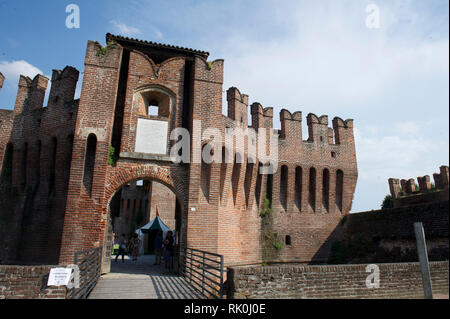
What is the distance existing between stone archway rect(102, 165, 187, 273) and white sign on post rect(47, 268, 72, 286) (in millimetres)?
4727

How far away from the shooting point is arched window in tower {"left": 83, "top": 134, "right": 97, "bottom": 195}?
10.6 metres

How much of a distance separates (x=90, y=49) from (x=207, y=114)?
18.2 ft

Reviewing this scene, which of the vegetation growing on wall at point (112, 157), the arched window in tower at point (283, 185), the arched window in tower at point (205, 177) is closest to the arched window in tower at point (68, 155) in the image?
the vegetation growing on wall at point (112, 157)

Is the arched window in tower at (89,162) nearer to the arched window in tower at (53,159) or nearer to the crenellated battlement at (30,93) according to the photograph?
the arched window in tower at (53,159)

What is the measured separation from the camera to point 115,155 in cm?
1143

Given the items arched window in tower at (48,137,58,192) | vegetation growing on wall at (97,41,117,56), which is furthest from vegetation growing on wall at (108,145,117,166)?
vegetation growing on wall at (97,41,117,56)

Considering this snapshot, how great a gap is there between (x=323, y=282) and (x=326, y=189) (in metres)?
11.0

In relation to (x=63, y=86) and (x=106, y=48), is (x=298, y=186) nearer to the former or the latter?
(x=106, y=48)

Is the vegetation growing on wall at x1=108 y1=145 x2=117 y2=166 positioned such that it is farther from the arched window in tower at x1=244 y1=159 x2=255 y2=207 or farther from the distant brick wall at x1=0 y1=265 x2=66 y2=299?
the arched window in tower at x1=244 y1=159 x2=255 y2=207

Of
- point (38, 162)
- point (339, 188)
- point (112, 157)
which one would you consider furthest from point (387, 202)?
point (38, 162)

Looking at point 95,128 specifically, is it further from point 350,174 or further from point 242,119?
point 350,174

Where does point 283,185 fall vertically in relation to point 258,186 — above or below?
above

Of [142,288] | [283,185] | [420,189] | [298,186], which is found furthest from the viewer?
[420,189]
